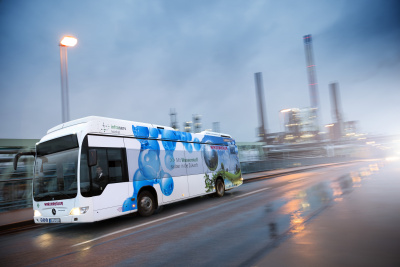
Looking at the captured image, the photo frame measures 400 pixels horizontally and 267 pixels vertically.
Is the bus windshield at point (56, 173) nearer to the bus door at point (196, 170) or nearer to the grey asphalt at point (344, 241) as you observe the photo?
the bus door at point (196, 170)

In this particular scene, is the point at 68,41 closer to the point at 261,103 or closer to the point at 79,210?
the point at 79,210

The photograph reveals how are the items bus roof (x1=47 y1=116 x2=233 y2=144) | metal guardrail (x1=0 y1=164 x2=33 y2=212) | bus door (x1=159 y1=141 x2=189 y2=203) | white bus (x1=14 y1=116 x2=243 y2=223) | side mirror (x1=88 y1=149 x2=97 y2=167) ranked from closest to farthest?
side mirror (x1=88 y1=149 x2=97 y2=167) < white bus (x1=14 y1=116 x2=243 y2=223) < bus roof (x1=47 y1=116 x2=233 y2=144) < bus door (x1=159 y1=141 x2=189 y2=203) < metal guardrail (x1=0 y1=164 x2=33 y2=212)

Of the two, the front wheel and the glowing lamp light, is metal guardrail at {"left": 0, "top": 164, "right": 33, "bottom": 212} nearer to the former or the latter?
the glowing lamp light

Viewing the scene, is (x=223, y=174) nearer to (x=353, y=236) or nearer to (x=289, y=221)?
(x=289, y=221)

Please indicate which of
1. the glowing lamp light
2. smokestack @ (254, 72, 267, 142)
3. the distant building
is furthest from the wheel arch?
the distant building

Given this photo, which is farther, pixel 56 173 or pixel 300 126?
pixel 300 126

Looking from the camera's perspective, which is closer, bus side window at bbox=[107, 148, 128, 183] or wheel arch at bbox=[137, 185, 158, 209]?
bus side window at bbox=[107, 148, 128, 183]

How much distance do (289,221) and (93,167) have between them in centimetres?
530

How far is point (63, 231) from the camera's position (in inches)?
329

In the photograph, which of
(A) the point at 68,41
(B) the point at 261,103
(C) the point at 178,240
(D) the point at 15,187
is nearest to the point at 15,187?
(D) the point at 15,187

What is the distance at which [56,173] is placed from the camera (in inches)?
312

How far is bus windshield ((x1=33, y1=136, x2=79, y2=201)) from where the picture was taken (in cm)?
761

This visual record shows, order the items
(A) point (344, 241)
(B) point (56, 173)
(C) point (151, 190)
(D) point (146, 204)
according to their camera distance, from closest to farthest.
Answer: (A) point (344, 241) < (B) point (56, 173) < (D) point (146, 204) < (C) point (151, 190)

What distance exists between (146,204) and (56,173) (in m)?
2.91
